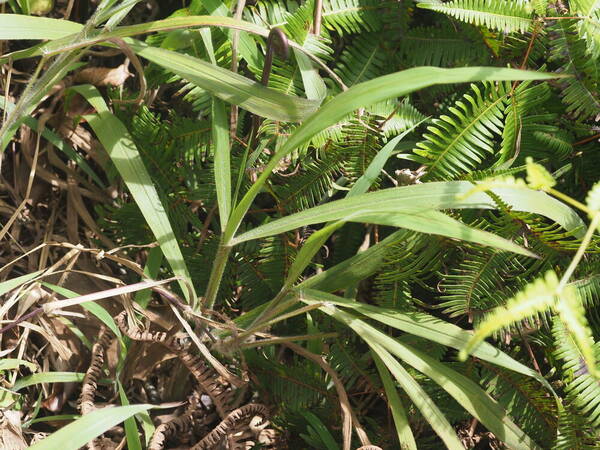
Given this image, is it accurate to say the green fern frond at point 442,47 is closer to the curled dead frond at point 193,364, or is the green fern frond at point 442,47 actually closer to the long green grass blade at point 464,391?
the long green grass blade at point 464,391

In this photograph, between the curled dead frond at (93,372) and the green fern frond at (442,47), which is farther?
the green fern frond at (442,47)

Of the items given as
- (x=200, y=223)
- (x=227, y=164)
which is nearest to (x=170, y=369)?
(x=200, y=223)

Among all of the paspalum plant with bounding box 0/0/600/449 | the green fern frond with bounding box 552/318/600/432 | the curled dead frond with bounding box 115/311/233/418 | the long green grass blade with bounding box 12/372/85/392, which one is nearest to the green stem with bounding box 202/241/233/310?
the paspalum plant with bounding box 0/0/600/449

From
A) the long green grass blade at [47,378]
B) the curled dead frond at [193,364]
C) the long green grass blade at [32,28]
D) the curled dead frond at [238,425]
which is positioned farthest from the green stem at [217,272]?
the long green grass blade at [32,28]

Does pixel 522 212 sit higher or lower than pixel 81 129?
higher

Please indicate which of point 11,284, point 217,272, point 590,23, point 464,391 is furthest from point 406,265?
point 11,284

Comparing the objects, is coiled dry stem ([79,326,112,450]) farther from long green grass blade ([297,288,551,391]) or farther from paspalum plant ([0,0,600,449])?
long green grass blade ([297,288,551,391])

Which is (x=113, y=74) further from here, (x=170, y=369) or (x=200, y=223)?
(x=170, y=369)
